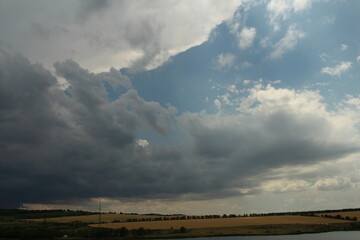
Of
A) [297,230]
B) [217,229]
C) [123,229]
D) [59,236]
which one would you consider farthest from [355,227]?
[59,236]

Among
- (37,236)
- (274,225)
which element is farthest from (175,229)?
(37,236)

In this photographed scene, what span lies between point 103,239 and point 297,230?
320ft

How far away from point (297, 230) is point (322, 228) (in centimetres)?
1730

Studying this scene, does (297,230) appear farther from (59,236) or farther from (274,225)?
(59,236)

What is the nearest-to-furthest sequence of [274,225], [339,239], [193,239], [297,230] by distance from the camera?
[339,239], [193,239], [297,230], [274,225]

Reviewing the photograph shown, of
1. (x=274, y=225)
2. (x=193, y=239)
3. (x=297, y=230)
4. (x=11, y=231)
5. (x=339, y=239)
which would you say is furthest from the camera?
(x=274, y=225)

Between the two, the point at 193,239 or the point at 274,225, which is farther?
the point at 274,225

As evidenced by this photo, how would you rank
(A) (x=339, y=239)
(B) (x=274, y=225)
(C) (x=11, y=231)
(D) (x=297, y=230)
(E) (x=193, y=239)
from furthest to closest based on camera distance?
(B) (x=274, y=225) → (D) (x=297, y=230) → (C) (x=11, y=231) → (E) (x=193, y=239) → (A) (x=339, y=239)

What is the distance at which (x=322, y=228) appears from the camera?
184 m

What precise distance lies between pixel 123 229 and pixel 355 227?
426 ft

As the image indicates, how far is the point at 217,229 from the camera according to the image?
183 m

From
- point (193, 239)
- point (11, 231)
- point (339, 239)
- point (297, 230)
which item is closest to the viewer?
point (339, 239)

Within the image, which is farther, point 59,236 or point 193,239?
point 59,236

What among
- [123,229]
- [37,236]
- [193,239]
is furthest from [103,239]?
[193,239]
